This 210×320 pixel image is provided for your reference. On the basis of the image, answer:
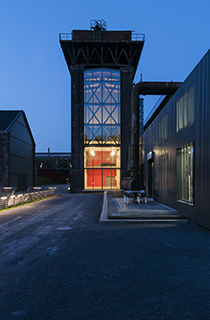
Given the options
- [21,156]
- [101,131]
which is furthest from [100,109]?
[21,156]

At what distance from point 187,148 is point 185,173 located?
53.7 inches

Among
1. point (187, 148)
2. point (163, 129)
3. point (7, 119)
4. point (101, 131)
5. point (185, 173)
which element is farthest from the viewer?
point (101, 131)

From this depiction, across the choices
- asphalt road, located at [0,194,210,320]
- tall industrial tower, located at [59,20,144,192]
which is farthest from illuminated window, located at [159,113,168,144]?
tall industrial tower, located at [59,20,144,192]

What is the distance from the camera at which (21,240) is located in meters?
7.12

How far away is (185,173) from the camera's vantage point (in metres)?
11.9

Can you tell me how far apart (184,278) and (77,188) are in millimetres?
32429

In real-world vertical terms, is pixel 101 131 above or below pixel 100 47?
below

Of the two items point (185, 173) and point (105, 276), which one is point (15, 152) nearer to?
point (185, 173)

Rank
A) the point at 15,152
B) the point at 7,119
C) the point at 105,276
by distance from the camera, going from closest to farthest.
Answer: the point at 105,276 → the point at 15,152 → the point at 7,119

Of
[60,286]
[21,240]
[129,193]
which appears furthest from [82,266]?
[129,193]

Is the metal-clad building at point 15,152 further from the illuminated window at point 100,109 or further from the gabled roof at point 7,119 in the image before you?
the illuminated window at point 100,109

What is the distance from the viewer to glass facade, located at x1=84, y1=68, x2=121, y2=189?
122ft

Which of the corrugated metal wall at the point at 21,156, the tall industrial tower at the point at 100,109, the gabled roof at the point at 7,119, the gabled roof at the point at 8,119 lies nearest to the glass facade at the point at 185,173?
the tall industrial tower at the point at 100,109

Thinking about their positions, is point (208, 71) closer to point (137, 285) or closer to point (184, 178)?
point (184, 178)
